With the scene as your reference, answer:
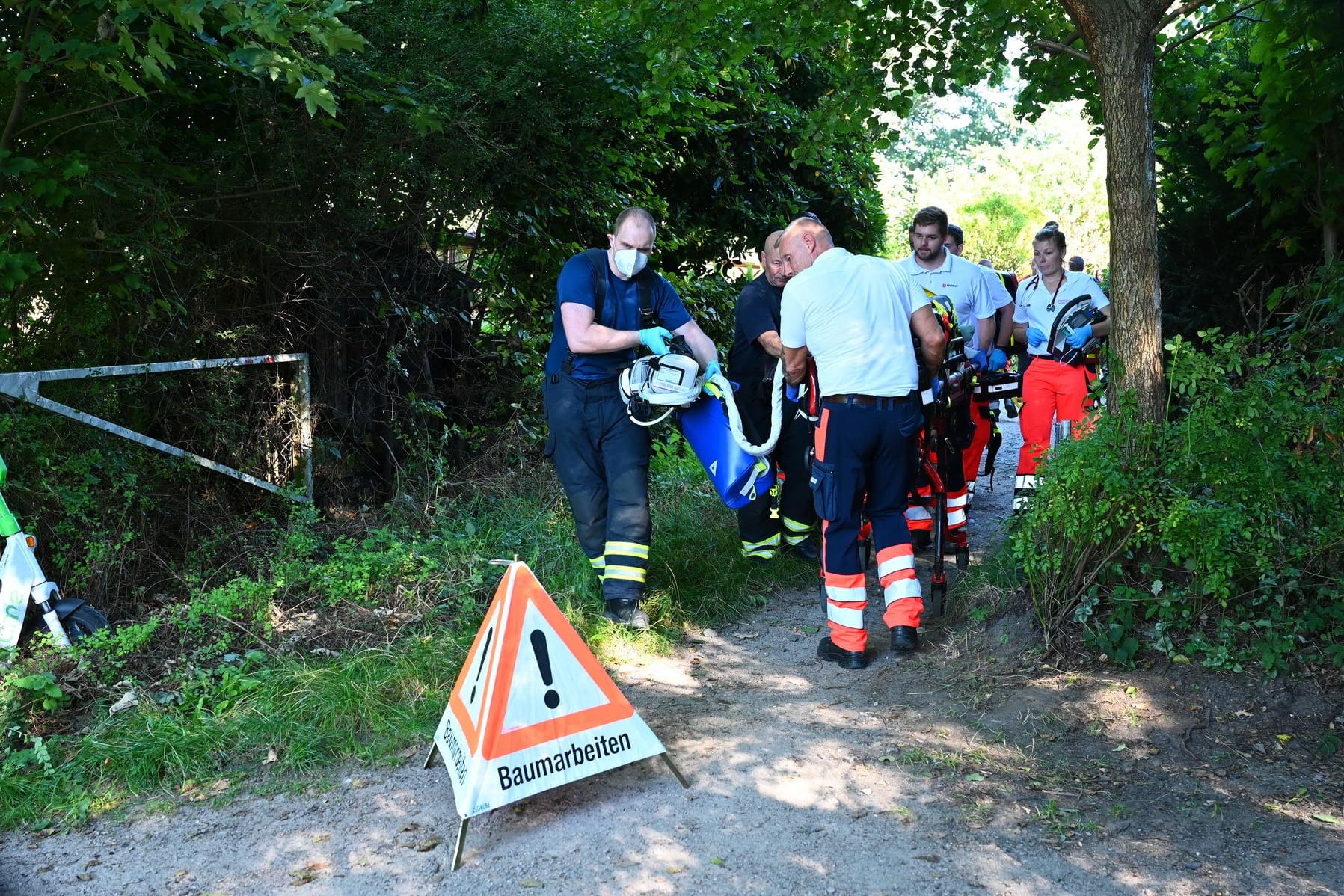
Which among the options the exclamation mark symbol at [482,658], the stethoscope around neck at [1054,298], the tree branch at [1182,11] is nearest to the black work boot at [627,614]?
the exclamation mark symbol at [482,658]

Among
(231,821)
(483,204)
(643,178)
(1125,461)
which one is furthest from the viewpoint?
(643,178)

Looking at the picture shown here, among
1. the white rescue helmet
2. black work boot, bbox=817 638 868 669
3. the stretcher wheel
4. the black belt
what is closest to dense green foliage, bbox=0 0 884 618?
the white rescue helmet

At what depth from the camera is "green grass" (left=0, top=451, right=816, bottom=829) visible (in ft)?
13.1

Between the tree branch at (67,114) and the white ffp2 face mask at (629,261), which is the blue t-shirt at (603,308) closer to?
the white ffp2 face mask at (629,261)

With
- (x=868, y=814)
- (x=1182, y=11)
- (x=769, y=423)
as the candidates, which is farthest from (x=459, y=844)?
(x=1182, y=11)

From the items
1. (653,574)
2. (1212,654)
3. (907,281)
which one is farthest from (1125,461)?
(653,574)

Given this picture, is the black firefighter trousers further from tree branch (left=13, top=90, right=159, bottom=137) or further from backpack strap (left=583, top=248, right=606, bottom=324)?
tree branch (left=13, top=90, right=159, bottom=137)

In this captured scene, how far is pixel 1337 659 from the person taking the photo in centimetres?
402

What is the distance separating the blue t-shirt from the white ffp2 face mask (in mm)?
72

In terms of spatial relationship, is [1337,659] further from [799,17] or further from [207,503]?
[207,503]

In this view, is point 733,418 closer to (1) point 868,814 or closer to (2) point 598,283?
(2) point 598,283

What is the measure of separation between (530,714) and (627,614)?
1.82 metres

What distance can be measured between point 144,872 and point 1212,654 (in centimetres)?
389

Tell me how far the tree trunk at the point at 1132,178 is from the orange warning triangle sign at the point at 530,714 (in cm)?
258
